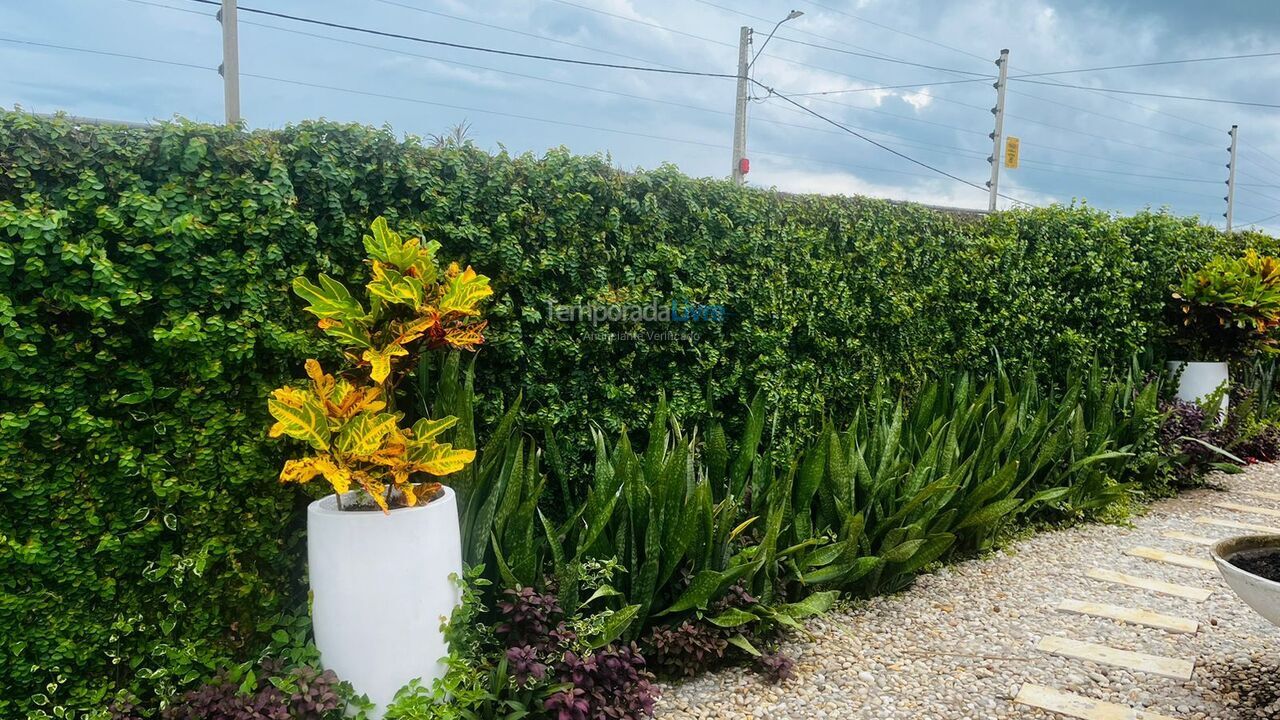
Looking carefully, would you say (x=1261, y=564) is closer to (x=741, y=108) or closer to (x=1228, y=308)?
(x=1228, y=308)

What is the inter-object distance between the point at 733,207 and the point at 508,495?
1975 mm

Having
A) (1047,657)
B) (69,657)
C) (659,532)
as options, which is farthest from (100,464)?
(1047,657)

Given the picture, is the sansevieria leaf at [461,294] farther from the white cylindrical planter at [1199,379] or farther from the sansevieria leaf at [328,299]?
the white cylindrical planter at [1199,379]

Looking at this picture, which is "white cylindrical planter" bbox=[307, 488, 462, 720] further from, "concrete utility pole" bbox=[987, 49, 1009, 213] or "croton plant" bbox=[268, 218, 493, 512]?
"concrete utility pole" bbox=[987, 49, 1009, 213]

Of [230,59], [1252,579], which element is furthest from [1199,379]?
[230,59]

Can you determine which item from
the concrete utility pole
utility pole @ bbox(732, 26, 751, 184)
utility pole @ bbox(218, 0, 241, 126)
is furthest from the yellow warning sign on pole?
utility pole @ bbox(218, 0, 241, 126)

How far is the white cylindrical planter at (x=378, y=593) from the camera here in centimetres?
239

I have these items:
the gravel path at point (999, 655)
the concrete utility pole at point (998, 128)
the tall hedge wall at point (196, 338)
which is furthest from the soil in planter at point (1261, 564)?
the concrete utility pole at point (998, 128)

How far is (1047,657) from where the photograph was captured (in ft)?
11.0

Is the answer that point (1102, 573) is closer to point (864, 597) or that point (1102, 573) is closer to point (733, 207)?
point (864, 597)

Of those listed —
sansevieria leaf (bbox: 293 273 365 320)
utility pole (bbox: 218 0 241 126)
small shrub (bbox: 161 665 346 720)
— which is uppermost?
utility pole (bbox: 218 0 241 126)

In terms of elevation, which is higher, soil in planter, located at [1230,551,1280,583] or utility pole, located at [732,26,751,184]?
utility pole, located at [732,26,751,184]

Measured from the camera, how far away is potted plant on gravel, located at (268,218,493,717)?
2385mm

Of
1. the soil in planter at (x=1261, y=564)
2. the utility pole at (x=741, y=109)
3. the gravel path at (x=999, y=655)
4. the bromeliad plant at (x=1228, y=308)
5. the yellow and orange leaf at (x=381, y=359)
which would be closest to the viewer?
the yellow and orange leaf at (x=381, y=359)
